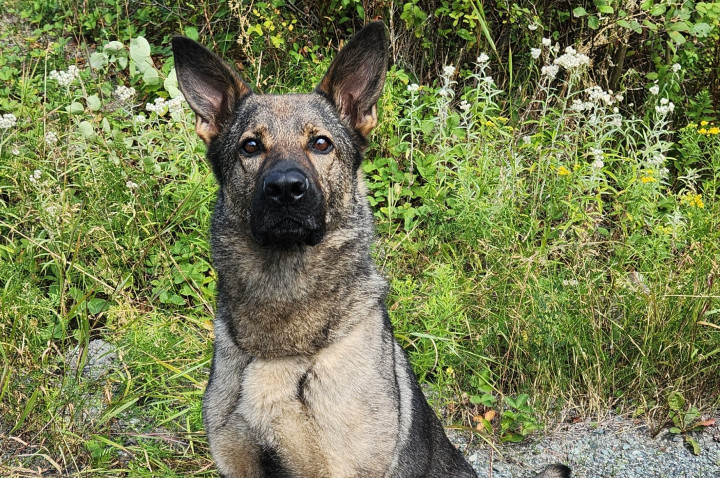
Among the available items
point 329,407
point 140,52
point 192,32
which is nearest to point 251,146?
point 329,407

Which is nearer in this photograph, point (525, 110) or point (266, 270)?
point (266, 270)

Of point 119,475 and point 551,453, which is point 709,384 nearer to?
point 551,453

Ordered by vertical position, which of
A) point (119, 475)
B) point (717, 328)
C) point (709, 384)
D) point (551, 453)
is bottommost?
point (119, 475)

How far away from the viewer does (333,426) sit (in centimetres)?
290

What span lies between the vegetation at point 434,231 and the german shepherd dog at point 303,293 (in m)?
1.05

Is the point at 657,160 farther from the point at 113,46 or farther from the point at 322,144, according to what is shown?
the point at 113,46

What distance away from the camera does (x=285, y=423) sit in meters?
2.90

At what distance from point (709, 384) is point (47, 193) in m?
4.08

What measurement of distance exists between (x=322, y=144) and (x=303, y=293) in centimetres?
61

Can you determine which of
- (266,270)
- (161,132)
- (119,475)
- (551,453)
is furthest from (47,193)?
(551,453)

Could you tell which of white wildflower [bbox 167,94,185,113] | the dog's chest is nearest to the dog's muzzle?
the dog's chest

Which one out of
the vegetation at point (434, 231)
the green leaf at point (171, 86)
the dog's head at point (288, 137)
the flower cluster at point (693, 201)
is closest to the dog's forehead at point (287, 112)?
the dog's head at point (288, 137)

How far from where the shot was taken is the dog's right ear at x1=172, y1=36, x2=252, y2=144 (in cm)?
330

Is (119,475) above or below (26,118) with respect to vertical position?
below
